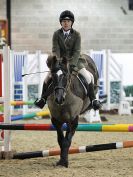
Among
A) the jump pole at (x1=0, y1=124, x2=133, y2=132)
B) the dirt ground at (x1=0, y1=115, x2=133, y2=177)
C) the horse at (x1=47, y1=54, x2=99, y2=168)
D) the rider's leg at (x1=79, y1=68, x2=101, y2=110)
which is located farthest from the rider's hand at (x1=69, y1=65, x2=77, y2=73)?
the dirt ground at (x1=0, y1=115, x2=133, y2=177)

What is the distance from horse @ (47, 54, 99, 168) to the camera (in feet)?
15.3

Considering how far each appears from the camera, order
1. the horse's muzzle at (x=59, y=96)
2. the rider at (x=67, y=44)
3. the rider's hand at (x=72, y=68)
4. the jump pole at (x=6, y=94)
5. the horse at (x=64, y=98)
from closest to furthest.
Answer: the horse's muzzle at (x=59, y=96)
the horse at (x=64, y=98)
the rider's hand at (x=72, y=68)
the rider at (x=67, y=44)
the jump pole at (x=6, y=94)

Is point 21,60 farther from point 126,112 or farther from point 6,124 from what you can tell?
point 6,124

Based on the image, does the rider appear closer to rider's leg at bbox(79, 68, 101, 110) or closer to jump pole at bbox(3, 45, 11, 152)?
rider's leg at bbox(79, 68, 101, 110)

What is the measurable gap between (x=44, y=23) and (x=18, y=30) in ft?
2.80

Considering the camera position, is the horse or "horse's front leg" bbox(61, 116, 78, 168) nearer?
the horse

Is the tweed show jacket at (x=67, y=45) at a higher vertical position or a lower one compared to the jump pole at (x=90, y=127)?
higher

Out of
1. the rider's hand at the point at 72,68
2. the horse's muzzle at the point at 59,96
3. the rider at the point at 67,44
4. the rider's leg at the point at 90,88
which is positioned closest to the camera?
the horse's muzzle at the point at 59,96

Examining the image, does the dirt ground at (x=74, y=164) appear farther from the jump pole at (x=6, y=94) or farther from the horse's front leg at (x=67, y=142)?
the jump pole at (x=6, y=94)

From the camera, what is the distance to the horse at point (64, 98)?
4.66 m

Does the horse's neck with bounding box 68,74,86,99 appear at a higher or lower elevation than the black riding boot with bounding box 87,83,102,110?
higher

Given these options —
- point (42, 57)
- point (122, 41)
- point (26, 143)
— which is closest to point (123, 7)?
point (122, 41)

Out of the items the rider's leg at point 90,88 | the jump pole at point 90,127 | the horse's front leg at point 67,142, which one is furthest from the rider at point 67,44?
the horse's front leg at point 67,142

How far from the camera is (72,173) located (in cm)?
460
